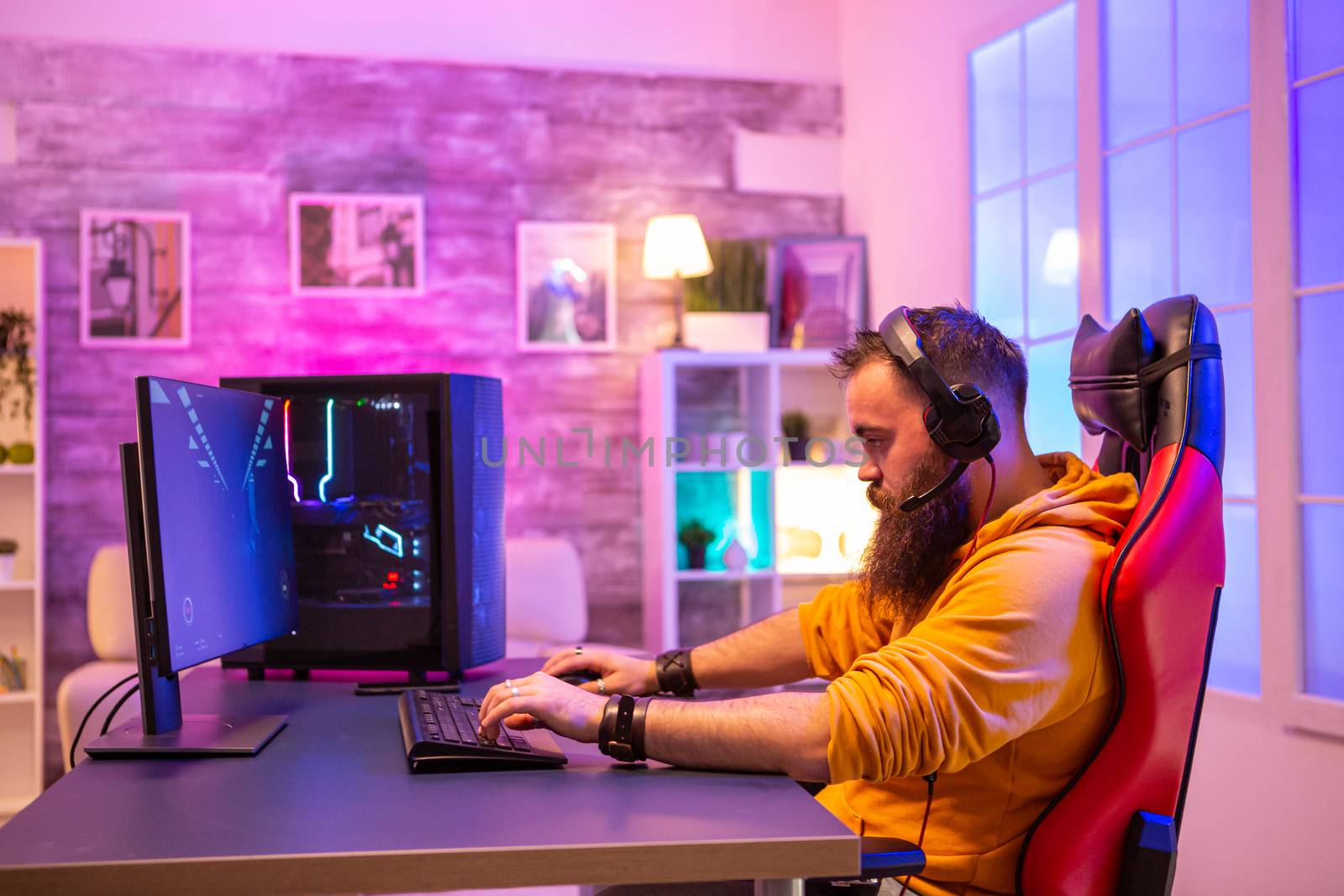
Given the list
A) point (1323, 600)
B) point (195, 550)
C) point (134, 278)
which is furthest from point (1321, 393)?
point (134, 278)

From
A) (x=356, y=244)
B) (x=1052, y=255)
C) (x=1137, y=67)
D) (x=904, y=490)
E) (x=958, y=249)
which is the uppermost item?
(x=1137, y=67)

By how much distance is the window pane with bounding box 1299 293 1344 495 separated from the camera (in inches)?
106

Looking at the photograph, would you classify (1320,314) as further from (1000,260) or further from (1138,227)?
(1000,260)

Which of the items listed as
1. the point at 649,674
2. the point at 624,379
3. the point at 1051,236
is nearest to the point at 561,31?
the point at 624,379

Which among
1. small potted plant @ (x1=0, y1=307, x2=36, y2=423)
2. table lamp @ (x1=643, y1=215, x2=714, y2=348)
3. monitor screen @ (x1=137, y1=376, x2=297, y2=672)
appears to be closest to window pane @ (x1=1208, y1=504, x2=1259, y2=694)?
table lamp @ (x1=643, y1=215, x2=714, y2=348)

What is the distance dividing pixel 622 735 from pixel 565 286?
3.51 m

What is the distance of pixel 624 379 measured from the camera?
486 centimetres

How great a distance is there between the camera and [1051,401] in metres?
3.76

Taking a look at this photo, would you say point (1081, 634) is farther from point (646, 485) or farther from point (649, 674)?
point (646, 485)

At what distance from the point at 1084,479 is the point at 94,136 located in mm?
4098

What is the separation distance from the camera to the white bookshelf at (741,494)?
14.8ft

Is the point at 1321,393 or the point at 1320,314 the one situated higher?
the point at 1320,314

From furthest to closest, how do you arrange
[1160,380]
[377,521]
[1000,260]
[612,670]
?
[1000,260] < [377,521] < [612,670] < [1160,380]

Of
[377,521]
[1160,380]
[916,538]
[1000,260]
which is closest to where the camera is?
[1160,380]
